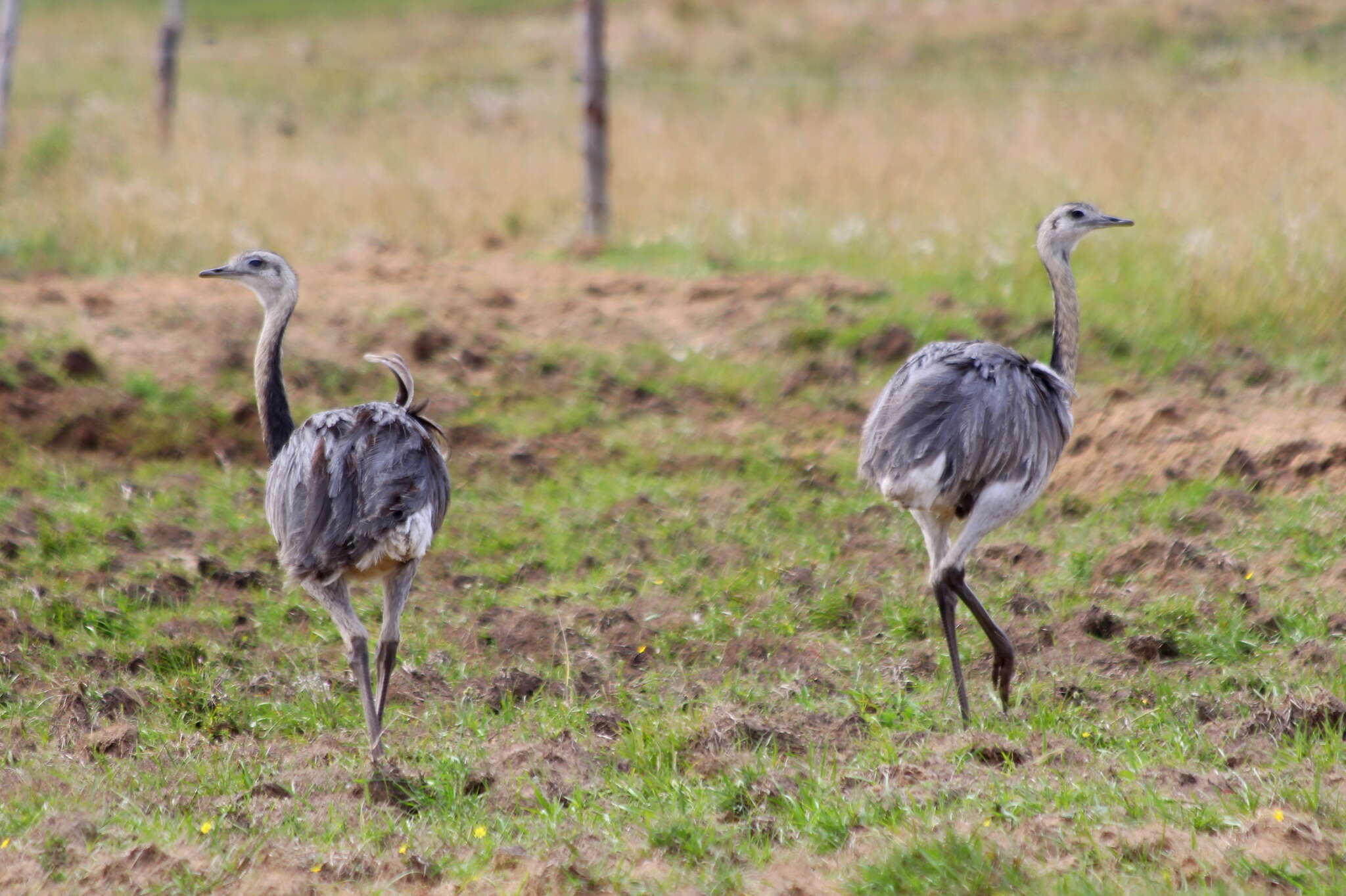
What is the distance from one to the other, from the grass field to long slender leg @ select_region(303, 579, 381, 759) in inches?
5.6

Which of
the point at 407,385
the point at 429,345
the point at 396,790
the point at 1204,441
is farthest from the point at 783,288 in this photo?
the point at 396,790

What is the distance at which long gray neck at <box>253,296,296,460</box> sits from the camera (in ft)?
18.6

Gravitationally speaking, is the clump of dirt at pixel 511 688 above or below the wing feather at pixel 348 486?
below

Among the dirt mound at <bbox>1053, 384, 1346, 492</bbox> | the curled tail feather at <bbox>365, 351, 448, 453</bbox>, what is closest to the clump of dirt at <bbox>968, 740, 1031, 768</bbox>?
the curled tail feather at <bbox>365, 351, 448, 453</bbox>

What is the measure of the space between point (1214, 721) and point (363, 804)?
259 cm

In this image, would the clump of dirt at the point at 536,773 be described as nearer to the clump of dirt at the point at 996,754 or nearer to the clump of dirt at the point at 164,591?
the clump of dirt at the point at 996,754

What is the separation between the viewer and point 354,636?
5000 millimetres

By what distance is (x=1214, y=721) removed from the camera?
4.88 meters

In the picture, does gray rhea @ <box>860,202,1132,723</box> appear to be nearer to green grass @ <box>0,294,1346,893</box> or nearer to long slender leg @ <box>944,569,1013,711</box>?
long slender leg @ <box>944,569,1013,711</box>

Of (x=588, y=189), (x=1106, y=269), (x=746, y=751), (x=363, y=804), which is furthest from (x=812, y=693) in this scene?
(x=588, y=189)

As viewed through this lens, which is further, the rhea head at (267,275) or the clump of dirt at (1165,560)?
the clump of dirt at (1165,560)

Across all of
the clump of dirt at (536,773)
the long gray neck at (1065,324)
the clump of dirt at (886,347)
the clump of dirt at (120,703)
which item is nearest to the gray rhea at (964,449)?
the long gray neck at (1065,324)

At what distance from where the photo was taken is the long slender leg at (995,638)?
5.21 meters

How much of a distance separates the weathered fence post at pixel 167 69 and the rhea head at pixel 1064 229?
34.7 ft
